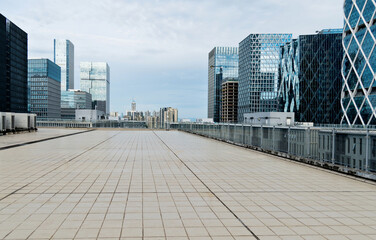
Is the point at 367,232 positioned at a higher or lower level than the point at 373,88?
lower

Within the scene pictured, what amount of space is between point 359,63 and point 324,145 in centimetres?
7349

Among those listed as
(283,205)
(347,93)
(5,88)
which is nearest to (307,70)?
(347,93)

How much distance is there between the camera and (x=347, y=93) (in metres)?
76.9

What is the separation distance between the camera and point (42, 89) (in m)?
143

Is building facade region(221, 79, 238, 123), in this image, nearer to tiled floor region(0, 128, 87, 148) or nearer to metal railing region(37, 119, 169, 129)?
metal railing region(37, 119, 169, 129)

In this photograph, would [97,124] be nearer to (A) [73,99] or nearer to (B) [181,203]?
(B) [181,203]

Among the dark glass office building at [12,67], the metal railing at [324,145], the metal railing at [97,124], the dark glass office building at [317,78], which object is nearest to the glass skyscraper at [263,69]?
the dark glass office building at [317,78]

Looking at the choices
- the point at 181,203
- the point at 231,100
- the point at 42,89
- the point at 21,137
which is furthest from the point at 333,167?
the point at 231,100

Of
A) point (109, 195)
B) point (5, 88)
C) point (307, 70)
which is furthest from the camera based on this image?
point (307, 70)

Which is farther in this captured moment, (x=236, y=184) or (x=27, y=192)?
(x=236, y=184)

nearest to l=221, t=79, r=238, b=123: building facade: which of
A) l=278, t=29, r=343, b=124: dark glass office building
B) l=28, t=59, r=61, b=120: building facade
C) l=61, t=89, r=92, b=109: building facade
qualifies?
l=278, t=29, r=343, b=124: dark glass office building

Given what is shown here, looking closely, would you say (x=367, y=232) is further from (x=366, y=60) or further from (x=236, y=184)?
(x=366, y=60)

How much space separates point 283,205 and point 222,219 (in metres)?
1.66

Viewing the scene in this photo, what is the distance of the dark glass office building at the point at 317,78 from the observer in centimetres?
11912
